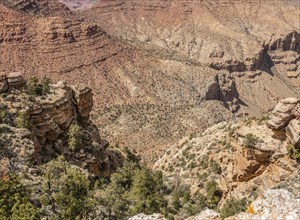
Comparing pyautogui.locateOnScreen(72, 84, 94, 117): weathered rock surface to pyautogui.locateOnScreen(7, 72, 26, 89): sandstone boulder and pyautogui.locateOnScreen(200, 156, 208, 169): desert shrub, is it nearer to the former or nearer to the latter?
pyautogui.locateOnScreen(7, 72, 26, 89): sandstone boulder

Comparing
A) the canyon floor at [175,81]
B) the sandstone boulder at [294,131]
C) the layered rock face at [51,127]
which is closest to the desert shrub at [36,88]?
the layered rock face at [51,127]

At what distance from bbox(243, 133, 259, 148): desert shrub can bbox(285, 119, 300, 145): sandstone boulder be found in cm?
258

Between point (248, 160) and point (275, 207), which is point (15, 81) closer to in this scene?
point (248, 160)

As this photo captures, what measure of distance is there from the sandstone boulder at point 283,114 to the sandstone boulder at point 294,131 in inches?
17.7

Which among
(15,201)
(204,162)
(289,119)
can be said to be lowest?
(204,162)

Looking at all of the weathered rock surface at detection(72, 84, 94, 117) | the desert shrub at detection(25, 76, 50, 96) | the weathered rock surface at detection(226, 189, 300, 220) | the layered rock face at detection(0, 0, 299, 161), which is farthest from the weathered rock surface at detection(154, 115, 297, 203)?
the layered rock face at detection(0, 0, 299, 161)

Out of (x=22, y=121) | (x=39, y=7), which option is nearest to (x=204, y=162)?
(x=22, y=121)

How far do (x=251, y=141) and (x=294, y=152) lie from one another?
3480 mm

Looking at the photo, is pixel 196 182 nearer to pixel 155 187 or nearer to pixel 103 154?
pixel 155 187

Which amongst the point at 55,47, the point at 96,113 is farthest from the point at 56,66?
the point at 96,113

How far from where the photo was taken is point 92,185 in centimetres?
3294

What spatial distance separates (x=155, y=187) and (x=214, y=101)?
207 feet

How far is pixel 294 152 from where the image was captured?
29344 mm

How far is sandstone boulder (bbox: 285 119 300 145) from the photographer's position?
28.9m
